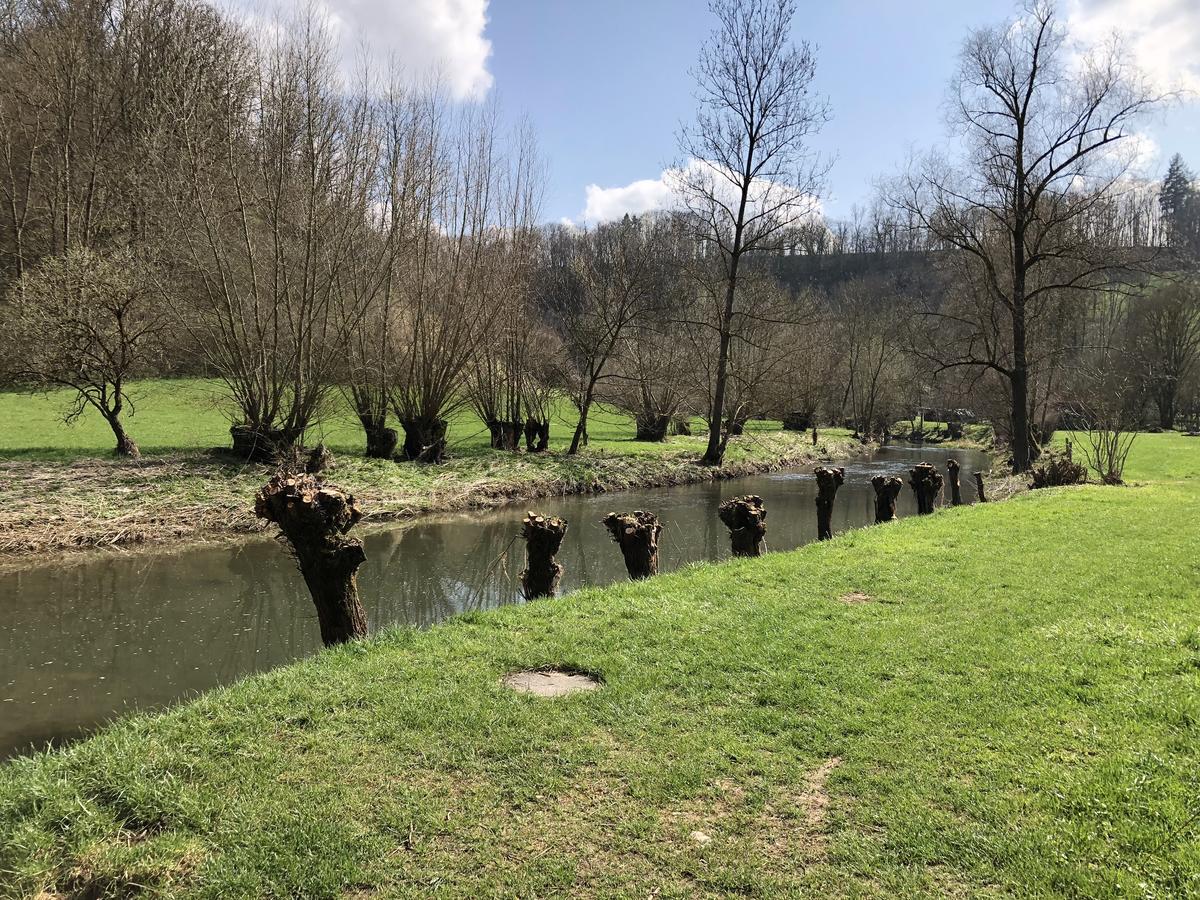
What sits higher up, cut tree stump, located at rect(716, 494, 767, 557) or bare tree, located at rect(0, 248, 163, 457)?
→ bare tree, located at rect(0, 248, 163, 457)

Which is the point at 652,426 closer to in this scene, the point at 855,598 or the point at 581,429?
the point at 581,429

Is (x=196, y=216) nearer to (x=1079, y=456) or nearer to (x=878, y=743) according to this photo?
(x=878, y=743)

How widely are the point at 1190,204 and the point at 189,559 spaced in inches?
2745

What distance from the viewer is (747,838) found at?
3.27m

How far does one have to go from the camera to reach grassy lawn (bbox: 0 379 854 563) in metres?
11.9

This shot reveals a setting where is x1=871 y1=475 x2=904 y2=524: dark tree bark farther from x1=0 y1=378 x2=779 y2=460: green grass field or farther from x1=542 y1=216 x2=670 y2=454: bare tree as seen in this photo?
x1=0 y1=378 x2=779 y2=460: green grass field

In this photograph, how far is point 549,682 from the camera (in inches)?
205

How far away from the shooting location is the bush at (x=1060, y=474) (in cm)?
1675

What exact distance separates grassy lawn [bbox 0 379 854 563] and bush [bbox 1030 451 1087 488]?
9.76 metres

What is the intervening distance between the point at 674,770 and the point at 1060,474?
17131 millimetres

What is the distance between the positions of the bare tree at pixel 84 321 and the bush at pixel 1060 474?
71.9 ft

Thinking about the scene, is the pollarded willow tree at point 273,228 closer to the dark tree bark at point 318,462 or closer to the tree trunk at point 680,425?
the dark tree bark at point 318,462

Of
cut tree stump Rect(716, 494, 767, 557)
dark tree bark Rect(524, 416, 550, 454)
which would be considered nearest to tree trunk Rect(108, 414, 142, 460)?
dark tree bark Rect(524, 416, 550, 454)

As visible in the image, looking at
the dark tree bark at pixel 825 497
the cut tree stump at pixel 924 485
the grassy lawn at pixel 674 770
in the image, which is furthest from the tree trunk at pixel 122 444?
the cut tree stump at pixel 924 485
